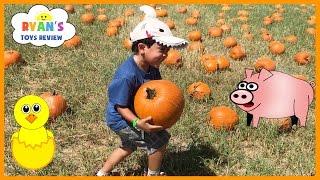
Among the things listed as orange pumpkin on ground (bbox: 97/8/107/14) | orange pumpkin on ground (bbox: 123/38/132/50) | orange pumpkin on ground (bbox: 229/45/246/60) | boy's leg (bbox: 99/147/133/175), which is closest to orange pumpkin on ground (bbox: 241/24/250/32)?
orange pumpkin on ground (bbox: 229/45/246/60)

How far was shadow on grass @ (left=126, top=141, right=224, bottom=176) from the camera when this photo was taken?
6062 mm

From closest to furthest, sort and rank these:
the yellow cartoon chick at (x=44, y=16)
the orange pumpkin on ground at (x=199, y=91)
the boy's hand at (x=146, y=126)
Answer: the boy's hand at (x=146, y=126), the yellow cartoon chick at (x=44, y=16), the orange pumpkin on ground at (x=199, y=91)

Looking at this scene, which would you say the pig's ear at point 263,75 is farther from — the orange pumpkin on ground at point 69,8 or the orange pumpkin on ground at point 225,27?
the orange pumpkin on ground at point 69,8

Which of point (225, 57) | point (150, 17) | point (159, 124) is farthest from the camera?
point (225, 57)

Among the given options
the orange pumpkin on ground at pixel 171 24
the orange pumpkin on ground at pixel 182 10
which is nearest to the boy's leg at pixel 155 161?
the orange pumpkin on ground at pixel 171 24

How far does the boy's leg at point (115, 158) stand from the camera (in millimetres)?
5707

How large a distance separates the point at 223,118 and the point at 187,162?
0.94 meters

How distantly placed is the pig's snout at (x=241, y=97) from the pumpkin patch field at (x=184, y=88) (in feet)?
0.60

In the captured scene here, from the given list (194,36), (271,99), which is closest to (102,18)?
(194,36)

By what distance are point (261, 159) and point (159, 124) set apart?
177cm

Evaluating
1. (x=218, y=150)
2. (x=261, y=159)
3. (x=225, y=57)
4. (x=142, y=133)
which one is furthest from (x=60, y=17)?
(x=225, y=57)

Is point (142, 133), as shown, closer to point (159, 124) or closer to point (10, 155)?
point (159, 124)

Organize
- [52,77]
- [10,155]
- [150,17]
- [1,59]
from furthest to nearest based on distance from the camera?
[52,77] < [1,59] < [10,155] < [150,17]

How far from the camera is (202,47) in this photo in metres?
9.57
